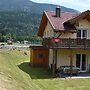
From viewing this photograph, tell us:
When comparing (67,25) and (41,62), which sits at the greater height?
(67,25)

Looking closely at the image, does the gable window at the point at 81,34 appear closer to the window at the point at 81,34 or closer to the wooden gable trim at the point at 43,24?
the window at the point at 81,34

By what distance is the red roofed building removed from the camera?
1320 inches

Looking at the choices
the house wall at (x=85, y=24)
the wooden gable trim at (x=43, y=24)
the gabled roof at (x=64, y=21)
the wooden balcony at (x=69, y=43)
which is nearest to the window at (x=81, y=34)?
the house wall at (x=85, y=24)

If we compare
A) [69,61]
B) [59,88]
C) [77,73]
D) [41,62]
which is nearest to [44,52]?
[41,62]

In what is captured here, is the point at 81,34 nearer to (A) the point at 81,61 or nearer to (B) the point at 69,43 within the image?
(A) the point at 81,61

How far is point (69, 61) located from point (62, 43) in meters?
3.72

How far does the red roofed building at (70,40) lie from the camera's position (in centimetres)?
3353

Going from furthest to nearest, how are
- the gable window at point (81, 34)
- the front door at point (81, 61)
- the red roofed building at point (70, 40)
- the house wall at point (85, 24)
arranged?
1. the front door at point (81, 61)
2. the house wall at point (85, 24)
3. the gable window at point (81, 34)
4. the red roofed building at point (70, 40)

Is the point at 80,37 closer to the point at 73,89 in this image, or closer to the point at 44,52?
the point at 44,52

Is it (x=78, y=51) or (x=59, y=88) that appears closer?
(x=59, y=88)

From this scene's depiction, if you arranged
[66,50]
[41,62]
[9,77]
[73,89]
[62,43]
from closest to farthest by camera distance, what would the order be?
1. [9,77]
2. [73,89]
3. [62,43]
4. [66,50]
5. [41,62]

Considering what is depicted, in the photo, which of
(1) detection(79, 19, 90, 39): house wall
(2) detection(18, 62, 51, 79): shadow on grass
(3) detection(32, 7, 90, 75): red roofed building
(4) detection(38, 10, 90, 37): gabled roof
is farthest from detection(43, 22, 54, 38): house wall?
(2) detection(18, 62, 51, 79): shadow on grass

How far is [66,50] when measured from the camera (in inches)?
1396

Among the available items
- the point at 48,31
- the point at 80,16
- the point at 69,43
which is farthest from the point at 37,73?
the point at 48,31
